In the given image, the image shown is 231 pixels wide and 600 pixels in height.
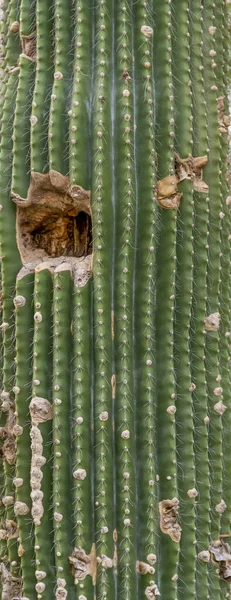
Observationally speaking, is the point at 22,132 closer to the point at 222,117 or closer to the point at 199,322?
the point at 222,117

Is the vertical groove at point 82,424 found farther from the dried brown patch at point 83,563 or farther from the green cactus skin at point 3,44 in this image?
the green cactus skin at point 3,44

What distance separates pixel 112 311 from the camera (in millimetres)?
2078

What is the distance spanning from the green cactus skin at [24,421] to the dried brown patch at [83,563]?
15cm

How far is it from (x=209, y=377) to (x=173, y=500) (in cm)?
41

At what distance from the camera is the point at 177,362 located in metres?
2.15

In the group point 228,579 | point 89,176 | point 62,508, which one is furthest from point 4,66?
point 228,579

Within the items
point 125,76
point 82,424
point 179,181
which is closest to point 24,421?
point 82,424

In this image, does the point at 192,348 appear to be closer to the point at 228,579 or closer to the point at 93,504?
the point at 93,504

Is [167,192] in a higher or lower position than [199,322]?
higher

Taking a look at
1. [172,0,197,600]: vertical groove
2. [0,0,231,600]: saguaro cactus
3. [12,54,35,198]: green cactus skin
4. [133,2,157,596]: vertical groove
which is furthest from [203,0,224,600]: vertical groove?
[12,54,35,198]: green cactus skin

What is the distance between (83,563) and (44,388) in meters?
0.51

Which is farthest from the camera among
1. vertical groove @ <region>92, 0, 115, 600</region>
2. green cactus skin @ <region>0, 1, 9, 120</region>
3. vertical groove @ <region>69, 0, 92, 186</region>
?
green cactus skin @ <region>0, 1, 9, 120</region>

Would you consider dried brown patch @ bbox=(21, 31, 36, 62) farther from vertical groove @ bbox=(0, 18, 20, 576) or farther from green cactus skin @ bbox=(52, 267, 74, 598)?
green cactus skin @ bbox=(52, 267, 74, 598)

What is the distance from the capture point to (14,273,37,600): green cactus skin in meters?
2.09
